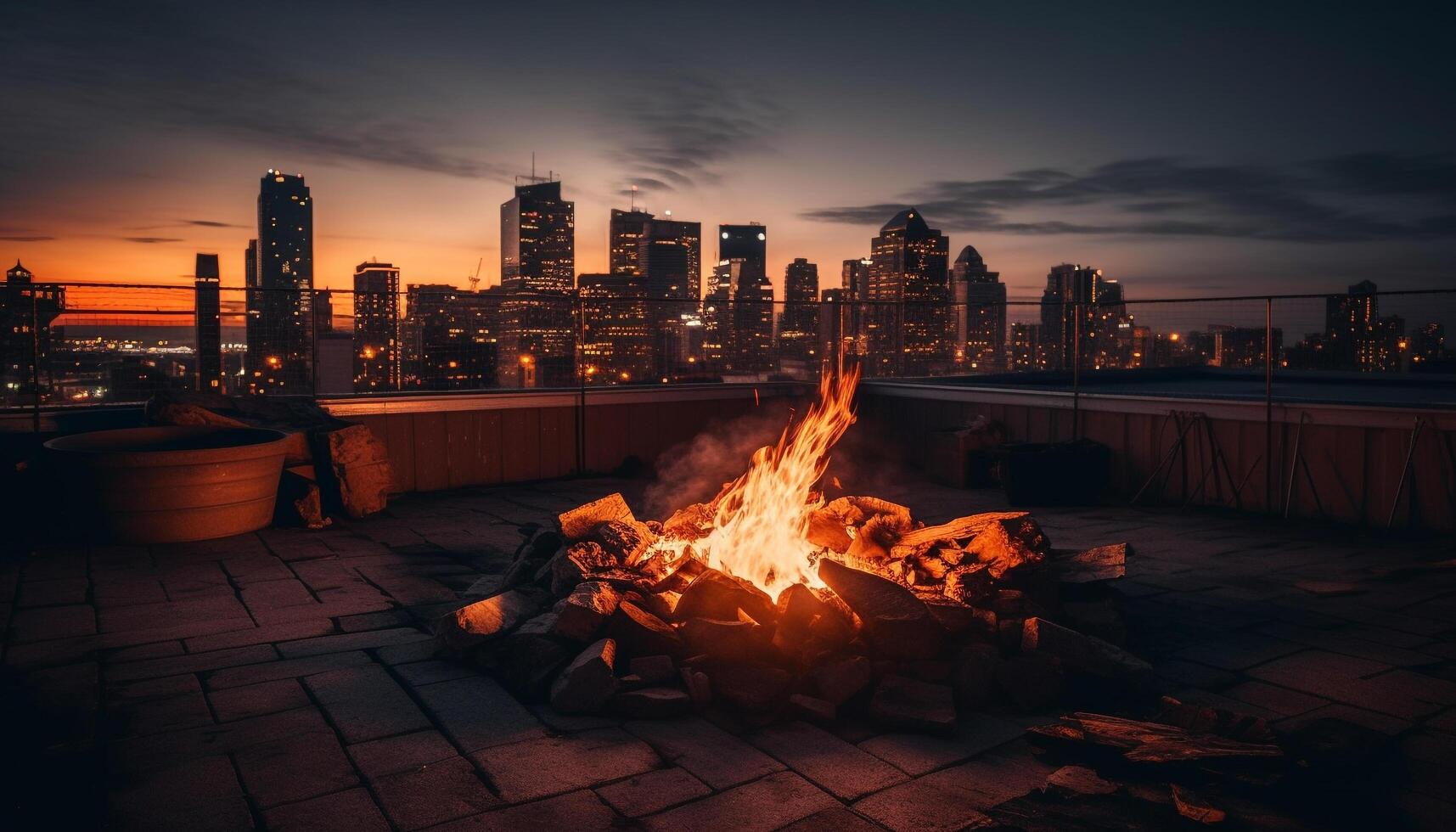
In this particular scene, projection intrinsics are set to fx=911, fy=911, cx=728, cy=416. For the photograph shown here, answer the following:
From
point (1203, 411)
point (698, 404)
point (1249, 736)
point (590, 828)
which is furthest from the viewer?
point (698, 404)

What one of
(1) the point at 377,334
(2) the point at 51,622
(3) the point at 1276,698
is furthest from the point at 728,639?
(1) the point at 377,334

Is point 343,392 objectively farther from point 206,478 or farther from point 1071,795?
point 1071,795

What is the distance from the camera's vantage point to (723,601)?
456 centimetres

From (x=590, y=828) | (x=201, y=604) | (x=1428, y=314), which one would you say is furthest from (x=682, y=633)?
(x=1428, y=314)

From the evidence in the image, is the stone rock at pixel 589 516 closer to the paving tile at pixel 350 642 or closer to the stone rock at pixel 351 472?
the paving tile at pixel 350 642

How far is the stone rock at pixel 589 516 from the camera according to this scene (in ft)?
18.5

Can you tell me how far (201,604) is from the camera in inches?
221

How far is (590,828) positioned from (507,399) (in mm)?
7874

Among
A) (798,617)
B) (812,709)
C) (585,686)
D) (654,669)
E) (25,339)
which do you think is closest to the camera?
(812,709)

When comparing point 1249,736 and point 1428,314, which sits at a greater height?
point 1428,314

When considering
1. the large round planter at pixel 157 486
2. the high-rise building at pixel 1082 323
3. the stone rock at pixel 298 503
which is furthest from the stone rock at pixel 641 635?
the high-rise building at pixel 1082 323

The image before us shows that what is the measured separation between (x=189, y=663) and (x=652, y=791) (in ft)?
8.96

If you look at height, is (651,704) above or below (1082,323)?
below

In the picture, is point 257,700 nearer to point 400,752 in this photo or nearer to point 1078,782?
point 400,752
